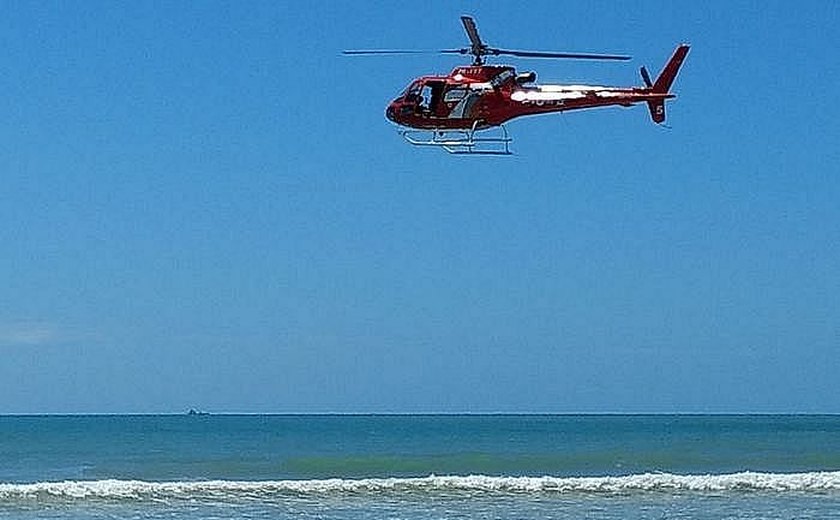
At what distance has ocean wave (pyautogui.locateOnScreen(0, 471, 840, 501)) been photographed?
89.7 feet

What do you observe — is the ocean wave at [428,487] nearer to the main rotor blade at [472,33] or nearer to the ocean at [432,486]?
the ocean at [432,486]

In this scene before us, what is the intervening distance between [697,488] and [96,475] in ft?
50.2

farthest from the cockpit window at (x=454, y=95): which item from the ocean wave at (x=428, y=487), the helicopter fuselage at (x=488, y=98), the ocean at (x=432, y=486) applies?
the ocean wave at (x=428, y=487)

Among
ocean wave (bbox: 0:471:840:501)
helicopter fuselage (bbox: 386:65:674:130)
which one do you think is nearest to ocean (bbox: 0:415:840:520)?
ocean wave (bbox: 0:471:840:501)

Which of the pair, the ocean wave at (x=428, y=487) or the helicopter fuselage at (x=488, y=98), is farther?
the ocean wave at (x=428, y=487)

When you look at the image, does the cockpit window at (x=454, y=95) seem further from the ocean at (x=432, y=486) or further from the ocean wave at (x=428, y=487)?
the ocean wave at (x=428, y=487)

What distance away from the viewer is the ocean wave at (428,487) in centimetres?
2733

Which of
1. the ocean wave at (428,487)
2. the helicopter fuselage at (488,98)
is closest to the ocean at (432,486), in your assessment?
the ocean wave at (428,487)

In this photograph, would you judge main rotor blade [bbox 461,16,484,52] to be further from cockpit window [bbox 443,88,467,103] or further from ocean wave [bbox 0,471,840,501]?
ocean wave [bbox 0,471,840,501]

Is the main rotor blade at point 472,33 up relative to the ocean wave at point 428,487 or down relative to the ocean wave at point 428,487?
up

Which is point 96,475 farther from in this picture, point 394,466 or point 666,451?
point 666,451

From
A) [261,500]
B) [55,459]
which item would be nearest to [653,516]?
[261,500]

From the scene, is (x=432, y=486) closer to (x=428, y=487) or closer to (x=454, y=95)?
(x=428, y=487)

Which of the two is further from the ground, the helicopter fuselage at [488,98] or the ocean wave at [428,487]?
the helicopter fuselage at [488,98]
